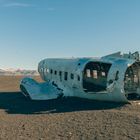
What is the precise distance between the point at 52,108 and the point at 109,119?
628 cm

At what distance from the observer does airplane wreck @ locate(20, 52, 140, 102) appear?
25.4m

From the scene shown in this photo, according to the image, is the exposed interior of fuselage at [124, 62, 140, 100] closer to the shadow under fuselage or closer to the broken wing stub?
the shadow under fuselage

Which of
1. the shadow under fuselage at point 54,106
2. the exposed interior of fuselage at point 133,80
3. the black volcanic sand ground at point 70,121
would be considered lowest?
the shadow under fuselage at point 54,106

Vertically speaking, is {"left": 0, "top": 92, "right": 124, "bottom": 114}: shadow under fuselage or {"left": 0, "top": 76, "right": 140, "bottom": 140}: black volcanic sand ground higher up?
{"left": 0, "top": 76, "right": 140, "bottom": 140}: black volcanic sand ground

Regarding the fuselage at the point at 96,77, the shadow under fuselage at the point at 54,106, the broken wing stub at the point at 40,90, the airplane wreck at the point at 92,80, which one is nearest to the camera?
the shadow under fuselage at the point at 54,106

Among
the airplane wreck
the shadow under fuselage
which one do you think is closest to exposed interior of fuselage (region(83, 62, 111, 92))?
the airplane wreck

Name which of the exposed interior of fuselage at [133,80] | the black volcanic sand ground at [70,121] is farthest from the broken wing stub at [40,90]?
the exposed interior of fuselage at [133,80]

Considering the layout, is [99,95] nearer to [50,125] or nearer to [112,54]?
[112,54]

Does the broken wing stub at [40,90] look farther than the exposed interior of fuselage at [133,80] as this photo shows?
Yes

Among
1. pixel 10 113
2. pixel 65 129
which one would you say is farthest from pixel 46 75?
pixel 65 129

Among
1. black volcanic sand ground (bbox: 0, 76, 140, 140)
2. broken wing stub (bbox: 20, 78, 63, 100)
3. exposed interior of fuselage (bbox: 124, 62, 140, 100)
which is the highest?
exposed interior of fuselage (bbox: 124, 62, 140, 100)

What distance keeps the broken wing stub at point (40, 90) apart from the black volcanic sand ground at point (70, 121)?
1.35 m

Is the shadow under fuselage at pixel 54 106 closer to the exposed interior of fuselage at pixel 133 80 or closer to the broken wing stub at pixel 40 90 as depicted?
the broken wing stub at pixel 40 90

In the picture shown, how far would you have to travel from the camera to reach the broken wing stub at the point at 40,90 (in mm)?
29644
